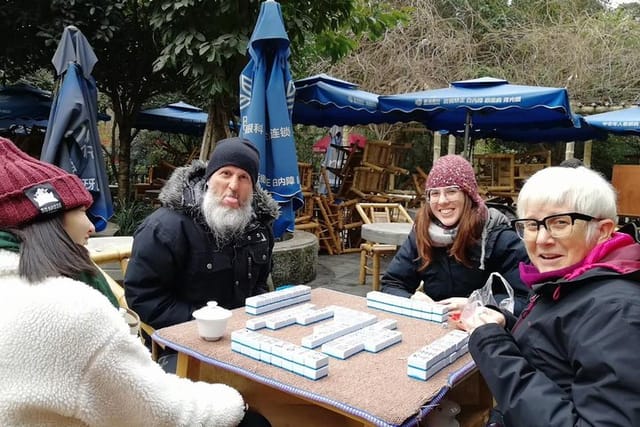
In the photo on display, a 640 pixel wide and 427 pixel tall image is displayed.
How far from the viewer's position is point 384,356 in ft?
5.71

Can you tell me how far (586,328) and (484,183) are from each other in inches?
380

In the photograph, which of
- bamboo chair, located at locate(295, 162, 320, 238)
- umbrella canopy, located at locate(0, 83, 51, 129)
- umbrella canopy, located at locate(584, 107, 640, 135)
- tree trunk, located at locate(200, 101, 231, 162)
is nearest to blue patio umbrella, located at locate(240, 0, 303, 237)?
tree trunk, located at locate(200, 101, 231, 162)

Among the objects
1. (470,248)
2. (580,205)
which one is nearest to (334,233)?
(470,248)

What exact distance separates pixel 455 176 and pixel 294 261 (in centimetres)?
300

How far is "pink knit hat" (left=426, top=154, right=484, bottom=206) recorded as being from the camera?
2.68m

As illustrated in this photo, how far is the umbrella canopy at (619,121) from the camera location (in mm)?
7645

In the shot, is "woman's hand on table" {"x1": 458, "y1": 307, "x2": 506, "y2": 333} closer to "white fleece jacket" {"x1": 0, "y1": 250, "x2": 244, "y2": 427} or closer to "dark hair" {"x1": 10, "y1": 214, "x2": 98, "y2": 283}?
"white fleece jacket" {"x1": 0, "y1": 250, "x2": 244, "y2": 427}

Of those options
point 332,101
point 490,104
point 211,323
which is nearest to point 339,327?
point 211,323

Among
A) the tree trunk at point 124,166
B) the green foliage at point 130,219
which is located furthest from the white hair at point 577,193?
the tree trunk at point 124,166

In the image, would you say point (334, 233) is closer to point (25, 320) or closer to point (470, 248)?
point (470, 248)

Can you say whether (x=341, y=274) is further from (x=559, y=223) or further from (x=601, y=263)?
(x=601, y=263)

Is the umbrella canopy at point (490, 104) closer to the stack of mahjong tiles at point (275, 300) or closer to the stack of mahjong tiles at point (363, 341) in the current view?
the stack of mahjong tiles at point (275, 300)

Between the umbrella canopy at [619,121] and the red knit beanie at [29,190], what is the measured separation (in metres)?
8.29

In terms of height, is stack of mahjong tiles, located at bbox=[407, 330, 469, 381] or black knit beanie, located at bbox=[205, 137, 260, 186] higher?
black knit beanie, located at bbox=[205, 137, 260, 186]
